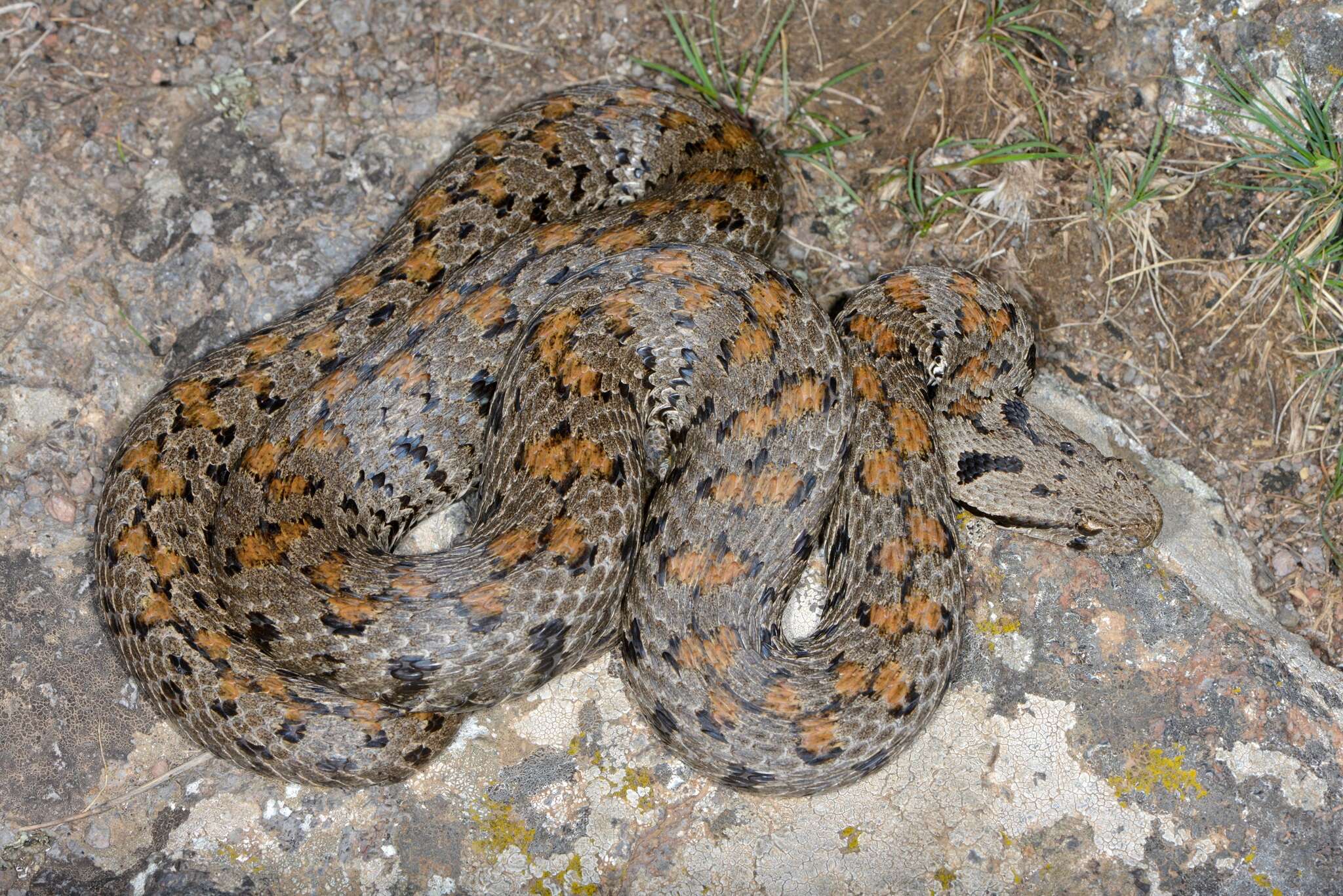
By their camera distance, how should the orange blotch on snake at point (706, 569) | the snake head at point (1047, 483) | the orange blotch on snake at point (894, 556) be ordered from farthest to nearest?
the snake head at point (1047, 483), the orange blotch on snake at point (894, 556), the orange blotch on snake at point (706, 569)

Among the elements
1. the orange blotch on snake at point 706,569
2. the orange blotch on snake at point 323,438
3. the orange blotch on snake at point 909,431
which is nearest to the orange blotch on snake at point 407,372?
the orange blotch on snake at point 323,438

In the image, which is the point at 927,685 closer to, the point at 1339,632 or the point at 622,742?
the point at 622,742

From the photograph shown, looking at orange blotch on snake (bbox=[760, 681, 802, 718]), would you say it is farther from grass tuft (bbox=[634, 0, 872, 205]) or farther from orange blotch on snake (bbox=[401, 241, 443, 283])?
grass tuft (bbox=[634, 0, 872, 205])

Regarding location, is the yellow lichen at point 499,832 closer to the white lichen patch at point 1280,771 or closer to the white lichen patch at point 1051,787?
the white lichen patch at point 1051,787

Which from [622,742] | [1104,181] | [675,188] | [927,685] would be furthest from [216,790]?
[1104,181]

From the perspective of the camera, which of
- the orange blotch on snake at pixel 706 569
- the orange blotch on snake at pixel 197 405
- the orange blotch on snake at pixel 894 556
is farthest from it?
the orange blotch on snake at pixel 197 405

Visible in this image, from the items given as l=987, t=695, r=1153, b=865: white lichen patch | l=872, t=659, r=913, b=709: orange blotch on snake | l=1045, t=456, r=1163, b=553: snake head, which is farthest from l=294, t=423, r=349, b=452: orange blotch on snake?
l=1045, t=456, r=1163, b=553: snake head
